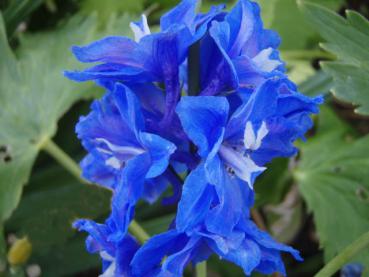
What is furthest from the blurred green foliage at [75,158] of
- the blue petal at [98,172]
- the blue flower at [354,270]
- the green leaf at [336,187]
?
the blue petal at [98,172]

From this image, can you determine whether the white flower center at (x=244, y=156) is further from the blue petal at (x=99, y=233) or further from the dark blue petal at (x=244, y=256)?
the blue petal at (x=99, y=233)

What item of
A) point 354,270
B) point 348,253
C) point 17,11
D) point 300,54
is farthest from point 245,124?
point 300,54

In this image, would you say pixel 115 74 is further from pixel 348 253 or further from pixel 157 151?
pixel 348 253

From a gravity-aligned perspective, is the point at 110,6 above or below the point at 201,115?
below

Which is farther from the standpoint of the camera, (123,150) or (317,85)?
(317,85)

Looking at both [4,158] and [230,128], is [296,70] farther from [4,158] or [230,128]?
[230,128]

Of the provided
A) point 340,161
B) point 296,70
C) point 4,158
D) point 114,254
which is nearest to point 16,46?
Result: point 4,158

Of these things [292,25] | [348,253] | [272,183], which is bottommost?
[272,183]
